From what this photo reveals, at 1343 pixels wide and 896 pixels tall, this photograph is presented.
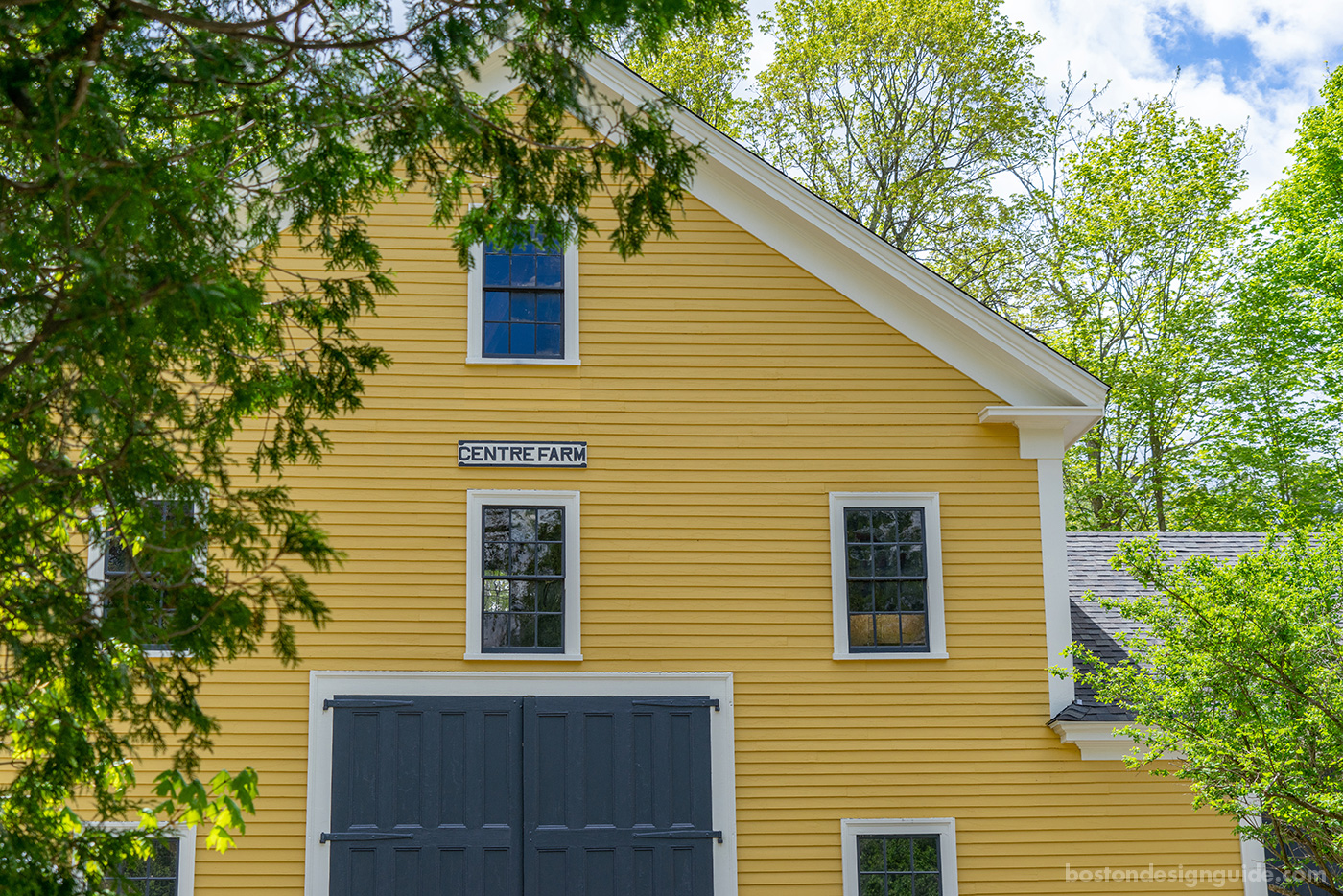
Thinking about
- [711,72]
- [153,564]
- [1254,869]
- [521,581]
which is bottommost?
[1254,869]

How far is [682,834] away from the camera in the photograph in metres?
10.8

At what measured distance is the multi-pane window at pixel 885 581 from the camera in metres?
11.3

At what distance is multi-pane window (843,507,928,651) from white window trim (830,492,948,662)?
0.06 meters

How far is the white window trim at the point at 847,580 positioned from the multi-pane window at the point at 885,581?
0.19ft

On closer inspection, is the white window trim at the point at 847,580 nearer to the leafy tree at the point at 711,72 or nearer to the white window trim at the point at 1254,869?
the white window trim at the point at 1254,869

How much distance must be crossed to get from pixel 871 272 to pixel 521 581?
14.3ft

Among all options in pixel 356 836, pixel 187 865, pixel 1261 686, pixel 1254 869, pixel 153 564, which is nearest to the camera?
pixel 153 564

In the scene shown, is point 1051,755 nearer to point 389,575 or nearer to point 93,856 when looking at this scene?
point 389,575

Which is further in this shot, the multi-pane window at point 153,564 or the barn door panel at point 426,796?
the barn door panel at point 426,796

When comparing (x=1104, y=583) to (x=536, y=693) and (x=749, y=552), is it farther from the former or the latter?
(x=536, y=693)

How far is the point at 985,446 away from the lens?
→ 11.6 metres

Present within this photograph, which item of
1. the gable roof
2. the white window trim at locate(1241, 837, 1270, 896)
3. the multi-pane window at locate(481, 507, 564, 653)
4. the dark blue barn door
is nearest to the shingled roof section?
the white window trim at locate(1241, 837, 1270, 896)

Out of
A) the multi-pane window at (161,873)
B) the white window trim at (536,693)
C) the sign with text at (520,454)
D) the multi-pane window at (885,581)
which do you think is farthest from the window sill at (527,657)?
the multi-pane window at (161,873)

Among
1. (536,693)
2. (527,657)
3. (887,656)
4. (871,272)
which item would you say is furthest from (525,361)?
(887,656)
